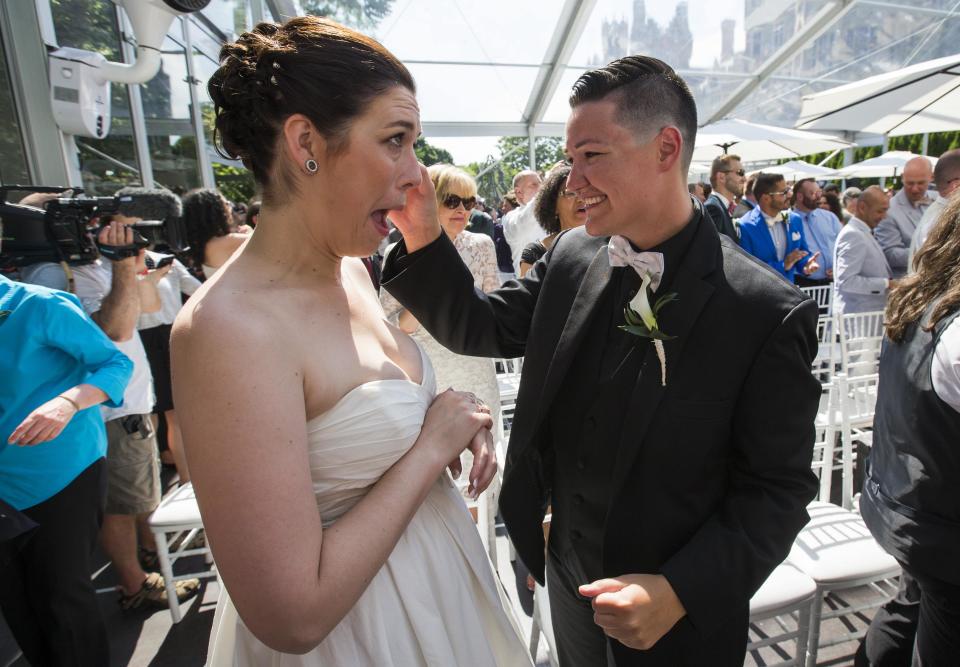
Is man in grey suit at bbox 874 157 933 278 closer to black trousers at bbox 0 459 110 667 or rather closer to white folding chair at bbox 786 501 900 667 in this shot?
white folding chair at bbox 786 501 900 667

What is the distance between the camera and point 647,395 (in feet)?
4.19

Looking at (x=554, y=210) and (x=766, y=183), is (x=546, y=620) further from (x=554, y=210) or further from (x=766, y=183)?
(x=766, y=183)

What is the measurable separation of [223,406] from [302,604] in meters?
0.35

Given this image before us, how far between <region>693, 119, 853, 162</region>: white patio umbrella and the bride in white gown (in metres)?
9.25

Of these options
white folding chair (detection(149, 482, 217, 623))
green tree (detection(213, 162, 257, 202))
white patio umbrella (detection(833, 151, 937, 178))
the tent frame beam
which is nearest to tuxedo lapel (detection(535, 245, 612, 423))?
white folding chair (detection(149, 482, 217, 623))

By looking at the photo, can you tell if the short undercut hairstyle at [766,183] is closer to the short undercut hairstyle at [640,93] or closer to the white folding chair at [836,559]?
the white folding chair at [836,559]

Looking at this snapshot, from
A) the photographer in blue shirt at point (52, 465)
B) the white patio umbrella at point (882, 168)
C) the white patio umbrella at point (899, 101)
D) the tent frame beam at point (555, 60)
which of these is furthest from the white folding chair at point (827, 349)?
the white patio umbrella at point (882, 168)

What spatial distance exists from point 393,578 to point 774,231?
593 centimetres

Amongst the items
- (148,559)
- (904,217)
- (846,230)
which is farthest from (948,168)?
(148,559)

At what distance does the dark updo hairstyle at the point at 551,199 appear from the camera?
3.55m

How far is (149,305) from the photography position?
152 inches

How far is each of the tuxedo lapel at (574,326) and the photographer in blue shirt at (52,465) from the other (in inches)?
69.8

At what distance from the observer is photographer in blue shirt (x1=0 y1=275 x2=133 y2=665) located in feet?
6.54

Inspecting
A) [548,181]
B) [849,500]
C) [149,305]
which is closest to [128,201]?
[149,305]
